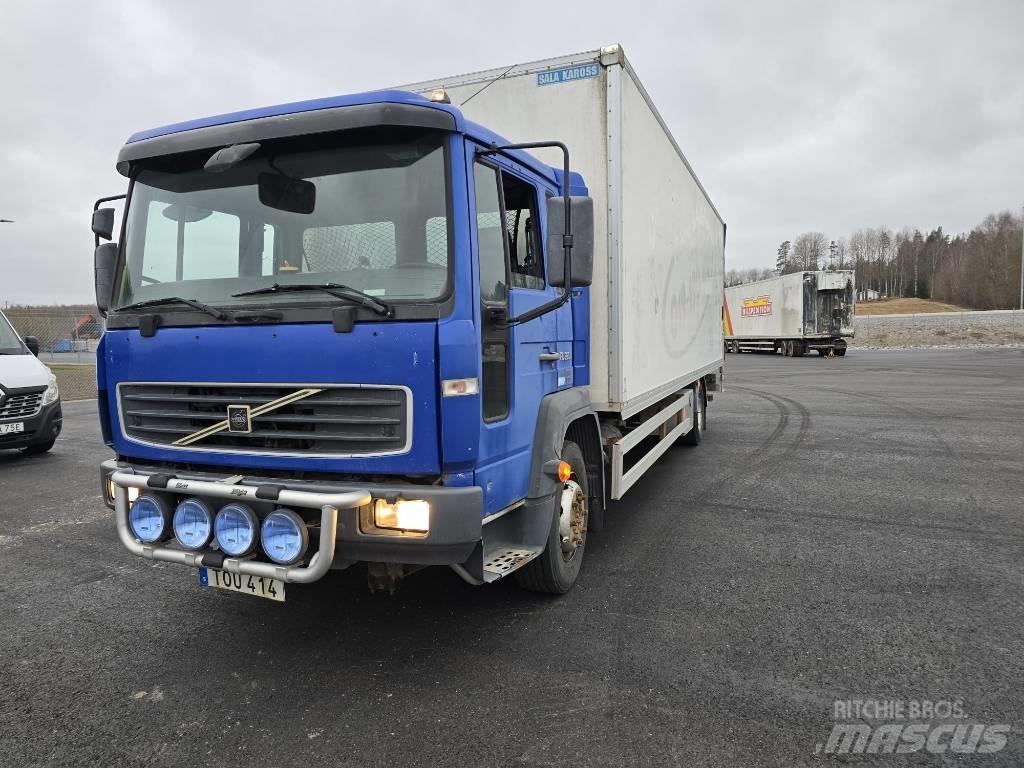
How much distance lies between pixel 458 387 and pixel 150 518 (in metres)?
1.68

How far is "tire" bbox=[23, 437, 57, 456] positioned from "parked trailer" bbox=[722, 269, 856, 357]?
27633mm

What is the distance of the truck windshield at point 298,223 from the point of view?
9.62 ft

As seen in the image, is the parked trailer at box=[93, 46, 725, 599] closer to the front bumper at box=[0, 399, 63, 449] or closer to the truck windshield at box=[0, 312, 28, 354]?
the front bumper at box=[0, 399, 63, 449]

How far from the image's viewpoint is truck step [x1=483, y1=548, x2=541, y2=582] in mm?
3105

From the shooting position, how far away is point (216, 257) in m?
3.26

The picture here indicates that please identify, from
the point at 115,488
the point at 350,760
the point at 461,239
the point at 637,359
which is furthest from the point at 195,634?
the point at 637,359

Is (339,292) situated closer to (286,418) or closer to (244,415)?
(286,418)

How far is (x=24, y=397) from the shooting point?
312 inches

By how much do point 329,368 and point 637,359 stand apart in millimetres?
2885

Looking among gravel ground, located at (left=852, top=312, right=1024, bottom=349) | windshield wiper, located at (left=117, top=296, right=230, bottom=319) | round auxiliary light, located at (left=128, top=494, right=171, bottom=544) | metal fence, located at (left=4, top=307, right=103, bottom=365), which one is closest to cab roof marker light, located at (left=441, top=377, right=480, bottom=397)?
windshield wiper, located at (left=117, top=296, right=230, bottom=319)

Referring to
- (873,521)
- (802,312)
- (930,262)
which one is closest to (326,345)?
(873,521)

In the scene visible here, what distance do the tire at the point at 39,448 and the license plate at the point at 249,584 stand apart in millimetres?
7104

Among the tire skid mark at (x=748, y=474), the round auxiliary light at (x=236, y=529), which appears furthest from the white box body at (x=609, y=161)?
the round auxiliary light at (x=236, y=529)

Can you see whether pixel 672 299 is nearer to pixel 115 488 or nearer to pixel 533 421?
pixel 533 421
